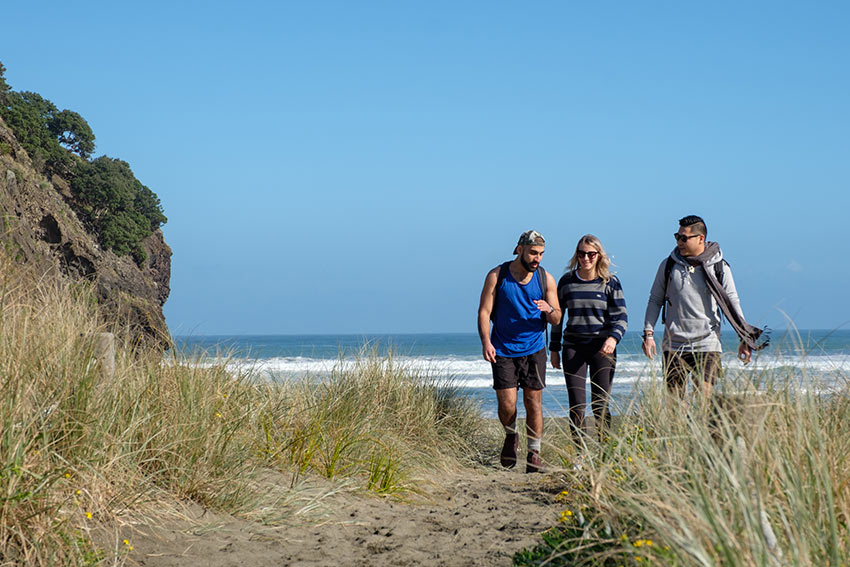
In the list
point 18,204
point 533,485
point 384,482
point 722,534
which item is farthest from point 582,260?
point 18,204

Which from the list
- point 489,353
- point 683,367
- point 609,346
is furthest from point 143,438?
point 609,346

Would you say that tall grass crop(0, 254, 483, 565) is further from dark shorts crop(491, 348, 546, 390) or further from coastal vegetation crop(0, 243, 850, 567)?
dark shorts crop(491, 348, 546, 390)

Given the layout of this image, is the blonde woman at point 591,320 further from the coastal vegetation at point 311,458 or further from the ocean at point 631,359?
the coastal vegetation at point 311,458

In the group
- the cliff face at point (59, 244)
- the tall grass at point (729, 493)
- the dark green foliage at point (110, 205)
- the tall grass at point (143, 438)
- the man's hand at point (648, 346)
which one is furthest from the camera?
the dark green foliage at point (110, 205)

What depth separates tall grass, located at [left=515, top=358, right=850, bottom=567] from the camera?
274 centimetres

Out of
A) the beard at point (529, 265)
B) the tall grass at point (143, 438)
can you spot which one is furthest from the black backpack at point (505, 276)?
the tall grass at point (143, 438)

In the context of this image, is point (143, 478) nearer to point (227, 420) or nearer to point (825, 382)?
point (227, 420)

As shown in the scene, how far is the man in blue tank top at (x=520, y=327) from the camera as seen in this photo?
720 cm

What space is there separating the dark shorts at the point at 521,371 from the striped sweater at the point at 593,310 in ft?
1.14

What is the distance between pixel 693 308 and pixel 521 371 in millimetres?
1662

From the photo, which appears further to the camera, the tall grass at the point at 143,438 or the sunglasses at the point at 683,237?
the sunglasses at the point at 683,237

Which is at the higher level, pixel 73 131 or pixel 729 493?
pixel 73 131

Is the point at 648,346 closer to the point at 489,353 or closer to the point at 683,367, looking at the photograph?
the point at 683,367

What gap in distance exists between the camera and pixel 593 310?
700cm
